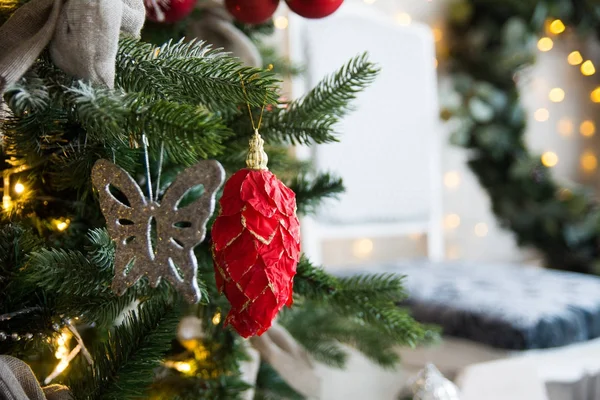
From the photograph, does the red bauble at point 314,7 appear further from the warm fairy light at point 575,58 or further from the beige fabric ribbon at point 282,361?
the warm fairy light at point 575,58

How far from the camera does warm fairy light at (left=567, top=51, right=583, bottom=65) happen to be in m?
1.92

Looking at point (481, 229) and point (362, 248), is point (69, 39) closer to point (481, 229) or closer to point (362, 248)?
point (362, 248)

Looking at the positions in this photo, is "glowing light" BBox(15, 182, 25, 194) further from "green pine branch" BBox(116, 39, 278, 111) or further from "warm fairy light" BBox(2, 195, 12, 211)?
"green pine branch" BBox(116, 39, 278, 111)

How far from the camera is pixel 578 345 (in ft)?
3.05

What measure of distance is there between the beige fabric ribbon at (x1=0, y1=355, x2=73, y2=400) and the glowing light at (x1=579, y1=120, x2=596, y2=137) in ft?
6.42

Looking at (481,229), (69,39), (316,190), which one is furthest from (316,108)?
(481,229)

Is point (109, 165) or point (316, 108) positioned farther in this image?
point (316, 108)

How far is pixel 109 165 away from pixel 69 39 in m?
0.08

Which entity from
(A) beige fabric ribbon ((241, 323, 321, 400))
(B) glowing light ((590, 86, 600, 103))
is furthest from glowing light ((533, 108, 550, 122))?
(A) beige fabric ribbon ((241, 323, 321, 400))

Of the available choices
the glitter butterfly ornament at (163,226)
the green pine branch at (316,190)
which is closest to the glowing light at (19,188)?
the glitter butterfly ornament at (163,226)

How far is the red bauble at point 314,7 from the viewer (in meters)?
0.55

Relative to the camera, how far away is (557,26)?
180 cm

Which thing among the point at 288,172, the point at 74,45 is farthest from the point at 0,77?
the point at 288,172

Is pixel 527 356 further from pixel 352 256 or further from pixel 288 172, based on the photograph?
pixel 352 256
